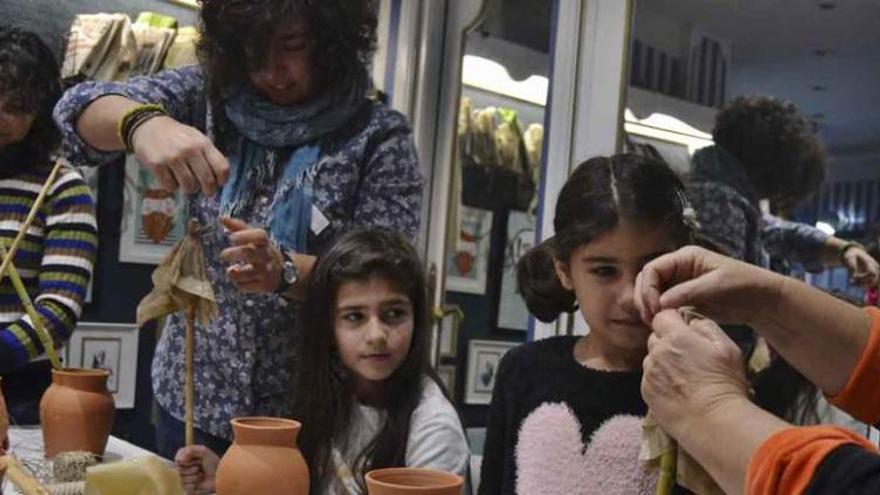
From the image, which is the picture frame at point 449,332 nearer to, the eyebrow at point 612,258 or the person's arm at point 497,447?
the person's arm at point 497,447

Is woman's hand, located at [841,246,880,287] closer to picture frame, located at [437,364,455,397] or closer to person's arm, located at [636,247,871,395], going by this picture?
person's arm, located at [636,247,871,395]

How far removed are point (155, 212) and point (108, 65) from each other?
495 millimetres

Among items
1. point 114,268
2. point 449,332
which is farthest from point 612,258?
point 114,268

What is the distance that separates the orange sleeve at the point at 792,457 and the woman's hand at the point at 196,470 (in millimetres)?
831

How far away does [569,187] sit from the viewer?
1.53 m

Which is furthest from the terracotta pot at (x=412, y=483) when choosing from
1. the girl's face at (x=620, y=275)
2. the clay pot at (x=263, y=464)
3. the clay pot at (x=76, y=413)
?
the clay pot at (x=76, y=413)

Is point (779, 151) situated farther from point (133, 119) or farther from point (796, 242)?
point (133, 119)

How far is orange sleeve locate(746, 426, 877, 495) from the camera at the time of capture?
2.49 ft

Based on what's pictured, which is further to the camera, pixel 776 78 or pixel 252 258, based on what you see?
pixel 776 78

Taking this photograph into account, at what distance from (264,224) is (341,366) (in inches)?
10.4

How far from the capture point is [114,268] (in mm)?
2926

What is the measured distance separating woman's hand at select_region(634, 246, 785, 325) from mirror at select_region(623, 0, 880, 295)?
94cm

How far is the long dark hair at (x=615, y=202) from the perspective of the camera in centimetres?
140

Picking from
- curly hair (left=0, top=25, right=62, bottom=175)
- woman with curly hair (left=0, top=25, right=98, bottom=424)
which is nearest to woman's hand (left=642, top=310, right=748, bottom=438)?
woman with curly hair (left=0, top=25, right=98, bottom=424)
